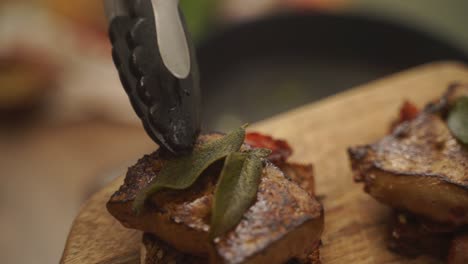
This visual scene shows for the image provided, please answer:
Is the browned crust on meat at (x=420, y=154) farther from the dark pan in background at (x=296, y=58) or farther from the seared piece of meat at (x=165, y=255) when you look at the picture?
the dark pan in background at (x=296, y=58)

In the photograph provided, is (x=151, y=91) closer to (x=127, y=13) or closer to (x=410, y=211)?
(x=127, y=13)

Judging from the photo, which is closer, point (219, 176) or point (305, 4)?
point (219, 176)

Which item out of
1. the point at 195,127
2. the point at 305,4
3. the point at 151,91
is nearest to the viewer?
the point at 151,91

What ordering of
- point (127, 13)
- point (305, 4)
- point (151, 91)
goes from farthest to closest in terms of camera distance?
point (305, 4) < point (151, 91) < point (127, 13)

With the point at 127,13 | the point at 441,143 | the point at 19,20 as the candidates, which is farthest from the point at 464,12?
the point at 127,13

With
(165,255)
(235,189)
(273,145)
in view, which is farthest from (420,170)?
(165,255)

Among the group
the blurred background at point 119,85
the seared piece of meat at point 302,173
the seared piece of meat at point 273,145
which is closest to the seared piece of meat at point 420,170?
the seared piece of meat at point 302,173

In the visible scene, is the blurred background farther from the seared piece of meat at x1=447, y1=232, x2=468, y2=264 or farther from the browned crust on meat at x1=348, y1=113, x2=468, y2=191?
the seared piece of meat at x1=447, y1=232, x2=468, y2=264

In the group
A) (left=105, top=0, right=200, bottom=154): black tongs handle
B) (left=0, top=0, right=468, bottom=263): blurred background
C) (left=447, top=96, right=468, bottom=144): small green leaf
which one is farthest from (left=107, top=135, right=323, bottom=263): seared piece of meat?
(left=0, top=0, right=468, bottom=263): blurred background
